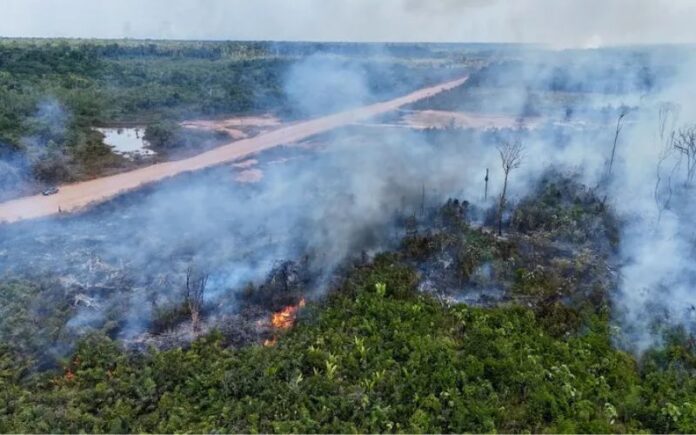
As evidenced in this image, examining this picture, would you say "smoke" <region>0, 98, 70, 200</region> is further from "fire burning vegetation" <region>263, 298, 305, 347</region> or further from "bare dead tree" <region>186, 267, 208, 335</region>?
"fire burning vegetation" <region>263, 298, 305, 347</region>

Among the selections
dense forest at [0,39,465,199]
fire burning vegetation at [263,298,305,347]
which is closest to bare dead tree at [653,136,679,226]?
fire burning vegetation at [263,298,305,347]

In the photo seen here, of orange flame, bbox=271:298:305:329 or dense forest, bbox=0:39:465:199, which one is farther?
dense forest, bbox=0:39:465:199

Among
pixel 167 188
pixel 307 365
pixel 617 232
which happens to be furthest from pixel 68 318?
pixel 617 232

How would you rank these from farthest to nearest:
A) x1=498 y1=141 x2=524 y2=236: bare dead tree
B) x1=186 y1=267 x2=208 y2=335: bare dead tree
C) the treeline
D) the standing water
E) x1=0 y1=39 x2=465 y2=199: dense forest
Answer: the standing water → x1=0 y1=39 x2=465 y2=199: dense forest → x1=498 y1=141 x2=524 y2=236: bare dead tree → x1=186 y1=267 x2=208 y2=335: bare dead tree → the treeline

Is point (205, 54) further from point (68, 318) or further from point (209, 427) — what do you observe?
point (209, 427)

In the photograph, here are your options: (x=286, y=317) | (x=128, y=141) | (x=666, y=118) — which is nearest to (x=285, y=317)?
(x=286, y=317)

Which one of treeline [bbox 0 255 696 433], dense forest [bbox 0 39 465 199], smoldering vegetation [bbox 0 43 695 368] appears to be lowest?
treeline [bbox 0 255 696 433]

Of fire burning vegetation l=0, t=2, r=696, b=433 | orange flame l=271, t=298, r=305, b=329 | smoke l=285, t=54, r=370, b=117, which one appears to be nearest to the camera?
fire burning vegetation l=0, t=2, r=696, b=433

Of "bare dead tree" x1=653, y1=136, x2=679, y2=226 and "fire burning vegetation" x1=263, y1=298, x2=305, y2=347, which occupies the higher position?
"bare dead tree" x1=653, y1=136, x2=679, y2=226

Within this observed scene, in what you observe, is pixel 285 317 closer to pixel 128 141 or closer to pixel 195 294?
pixel 195 294
